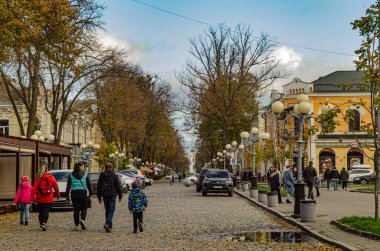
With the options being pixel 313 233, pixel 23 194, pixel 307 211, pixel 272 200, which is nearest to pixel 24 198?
pixel 23 194

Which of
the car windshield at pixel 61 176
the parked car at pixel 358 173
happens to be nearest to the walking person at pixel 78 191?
the car windshield at pixel 61 176

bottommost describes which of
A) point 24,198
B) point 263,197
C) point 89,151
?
point 263,197

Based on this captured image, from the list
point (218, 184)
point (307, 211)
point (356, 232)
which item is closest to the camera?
point (356, 232)

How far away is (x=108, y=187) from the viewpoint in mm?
16625

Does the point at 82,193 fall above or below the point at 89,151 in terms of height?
below

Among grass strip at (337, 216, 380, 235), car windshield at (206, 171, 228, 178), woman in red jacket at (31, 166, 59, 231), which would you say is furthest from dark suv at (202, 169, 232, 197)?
woman in red jacket at (31, 166, 59, 231)

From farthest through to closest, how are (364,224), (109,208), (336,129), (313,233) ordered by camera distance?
(336,129) → (109,208) → (364,224) → (313,233)

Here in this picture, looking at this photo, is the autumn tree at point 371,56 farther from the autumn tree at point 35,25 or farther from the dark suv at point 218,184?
the dark suv at point 218,184

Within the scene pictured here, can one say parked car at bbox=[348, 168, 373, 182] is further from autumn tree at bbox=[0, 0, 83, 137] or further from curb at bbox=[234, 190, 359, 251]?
autumn tree at bbox=[0, 0, 83, 137]

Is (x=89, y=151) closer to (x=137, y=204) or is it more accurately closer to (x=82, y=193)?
(x=82, y=193)

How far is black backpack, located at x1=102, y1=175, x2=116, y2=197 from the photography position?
1658 cm

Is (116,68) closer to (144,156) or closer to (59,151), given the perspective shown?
(59,151)

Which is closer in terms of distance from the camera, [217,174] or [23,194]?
[23,194]

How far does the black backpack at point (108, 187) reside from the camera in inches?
653
